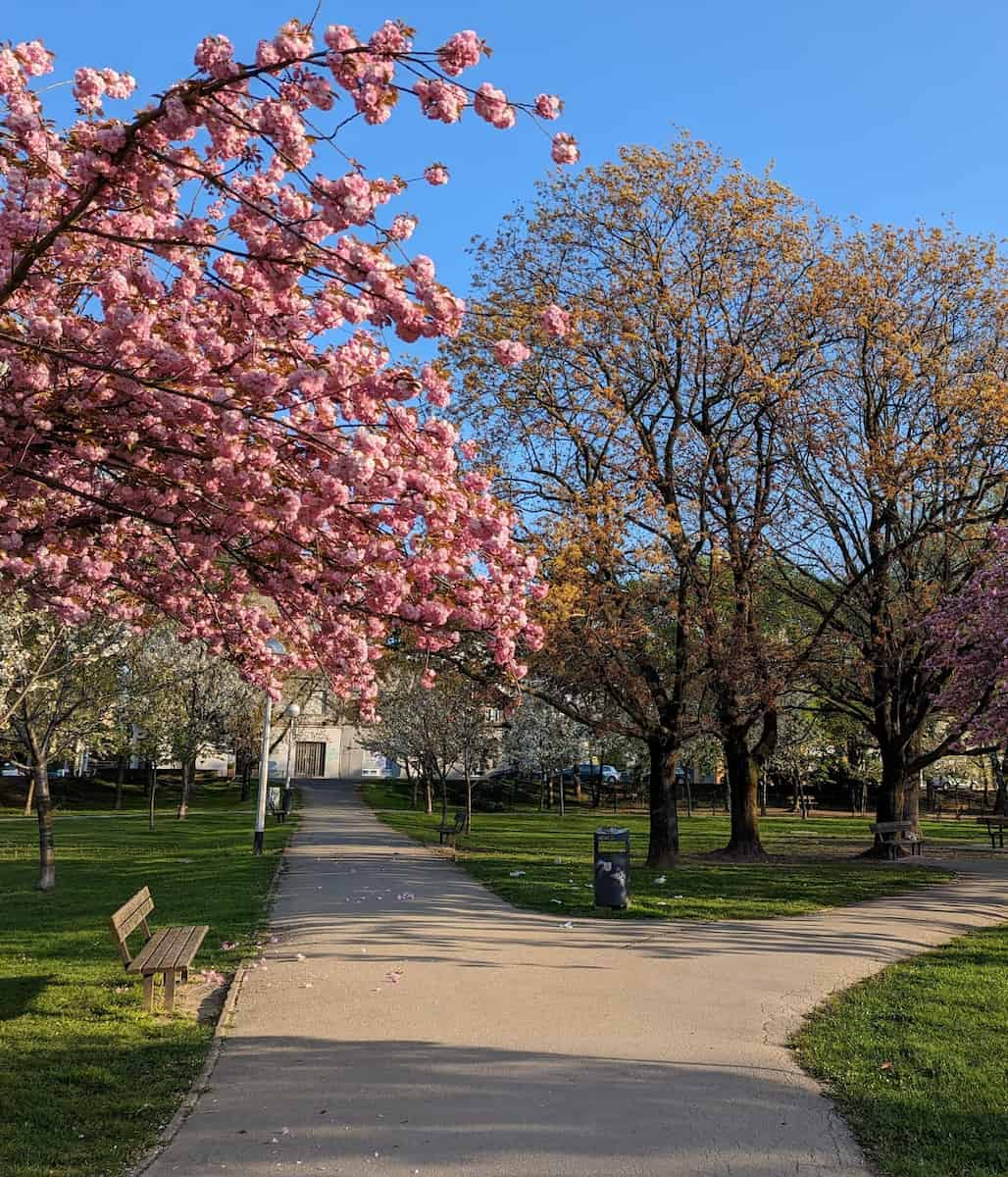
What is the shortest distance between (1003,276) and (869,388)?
11.6ft

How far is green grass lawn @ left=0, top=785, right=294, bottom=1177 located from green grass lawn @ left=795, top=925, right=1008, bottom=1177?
3893 millimetres

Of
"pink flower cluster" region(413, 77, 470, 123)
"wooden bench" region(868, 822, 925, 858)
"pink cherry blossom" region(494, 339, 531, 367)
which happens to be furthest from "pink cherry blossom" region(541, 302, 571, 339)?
"wooden bench" region(868, 822, 925, 858)

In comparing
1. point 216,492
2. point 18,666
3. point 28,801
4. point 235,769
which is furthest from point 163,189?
point 235,769

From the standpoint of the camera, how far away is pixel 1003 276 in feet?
70.5

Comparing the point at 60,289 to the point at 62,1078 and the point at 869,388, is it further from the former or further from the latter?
the point at 869,388

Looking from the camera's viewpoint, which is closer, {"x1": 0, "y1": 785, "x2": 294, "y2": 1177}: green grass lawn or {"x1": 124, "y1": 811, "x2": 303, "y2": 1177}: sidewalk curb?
{"x1": 124, "y1": 811, "x2": 303, "y2": 1177}: sidewalk curb

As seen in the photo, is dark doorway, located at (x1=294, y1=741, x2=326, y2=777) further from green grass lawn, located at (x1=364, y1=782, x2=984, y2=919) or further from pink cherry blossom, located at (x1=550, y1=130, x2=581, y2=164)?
pink cherry blossom, located at (x1=550, y1=130, x2=581, y2=164)

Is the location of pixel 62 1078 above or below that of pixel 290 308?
below

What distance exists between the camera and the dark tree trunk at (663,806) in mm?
19281

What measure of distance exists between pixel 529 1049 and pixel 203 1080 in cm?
205

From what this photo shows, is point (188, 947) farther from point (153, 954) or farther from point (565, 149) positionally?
point (565, 149)

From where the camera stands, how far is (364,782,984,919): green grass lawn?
1405 centimetres

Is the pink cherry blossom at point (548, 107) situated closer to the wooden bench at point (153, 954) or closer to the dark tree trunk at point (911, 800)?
the wooden bench at point (153, 954)

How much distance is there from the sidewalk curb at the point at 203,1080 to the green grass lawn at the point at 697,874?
18.2 feet
